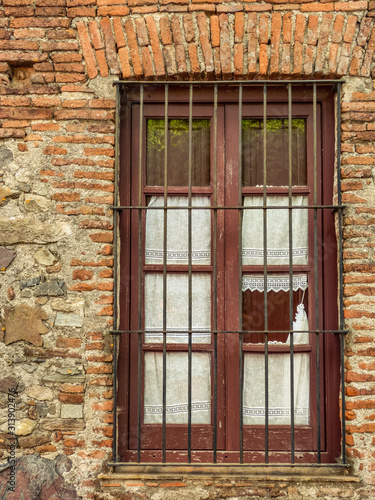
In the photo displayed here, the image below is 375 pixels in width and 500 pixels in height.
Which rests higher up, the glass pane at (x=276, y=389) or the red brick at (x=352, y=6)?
the red brick at (x=352, y=6)

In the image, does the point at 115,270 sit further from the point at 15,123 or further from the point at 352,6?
the point at 352,6

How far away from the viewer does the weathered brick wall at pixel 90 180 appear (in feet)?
9.21

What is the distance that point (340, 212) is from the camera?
2855 mm

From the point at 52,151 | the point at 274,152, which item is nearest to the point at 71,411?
the point at 52,151

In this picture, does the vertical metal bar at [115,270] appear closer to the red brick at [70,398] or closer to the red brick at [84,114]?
the red brick at [84,114]

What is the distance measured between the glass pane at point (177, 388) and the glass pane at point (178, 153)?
1.10m

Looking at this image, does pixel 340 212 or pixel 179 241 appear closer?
pixel 340 212

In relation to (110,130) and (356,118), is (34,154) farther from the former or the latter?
(356,118)

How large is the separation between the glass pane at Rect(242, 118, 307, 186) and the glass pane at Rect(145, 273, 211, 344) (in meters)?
0.73

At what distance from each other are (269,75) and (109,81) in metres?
0.97

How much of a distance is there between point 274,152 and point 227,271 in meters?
0.82

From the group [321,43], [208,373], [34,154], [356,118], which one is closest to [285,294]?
[208,373]

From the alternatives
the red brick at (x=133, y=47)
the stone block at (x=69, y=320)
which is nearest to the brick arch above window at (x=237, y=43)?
the red brick at (x=133, y=47)

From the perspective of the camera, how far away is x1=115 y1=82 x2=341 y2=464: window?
291 cm
